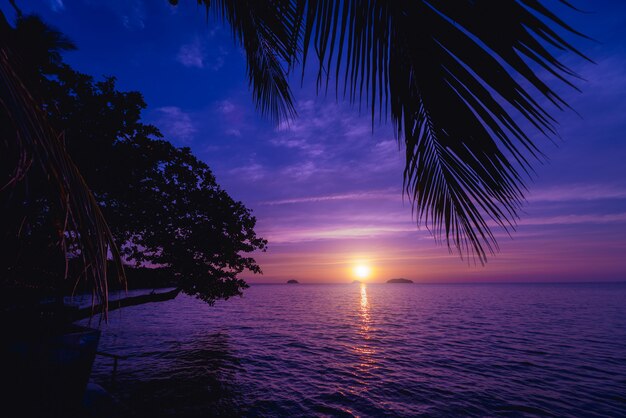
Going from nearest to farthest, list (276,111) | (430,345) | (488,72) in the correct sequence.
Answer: (488,72)
(276,111)
(430,345)

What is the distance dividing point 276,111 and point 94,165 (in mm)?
8033

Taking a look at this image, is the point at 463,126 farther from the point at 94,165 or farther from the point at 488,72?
the point at 94,165

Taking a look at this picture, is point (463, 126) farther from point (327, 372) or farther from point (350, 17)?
point (327, 372)

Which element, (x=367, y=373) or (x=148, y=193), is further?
(x=367, y=373)

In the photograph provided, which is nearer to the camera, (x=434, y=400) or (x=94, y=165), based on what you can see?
(x=94, y=165)

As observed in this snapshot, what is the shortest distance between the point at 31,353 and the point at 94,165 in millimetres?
5893

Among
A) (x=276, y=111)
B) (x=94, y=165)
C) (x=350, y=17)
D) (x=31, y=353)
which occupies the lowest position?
(x=31, y=353)

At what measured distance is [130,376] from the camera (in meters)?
12.5

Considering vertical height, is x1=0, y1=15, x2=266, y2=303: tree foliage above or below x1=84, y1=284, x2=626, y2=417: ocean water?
above

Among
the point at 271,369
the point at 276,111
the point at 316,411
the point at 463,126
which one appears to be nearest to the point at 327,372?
the point at 271,369

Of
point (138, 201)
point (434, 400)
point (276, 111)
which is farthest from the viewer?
point (434, 400)

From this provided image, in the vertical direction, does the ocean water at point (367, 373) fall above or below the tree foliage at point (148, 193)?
below

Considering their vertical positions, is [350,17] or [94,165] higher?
[94,165]

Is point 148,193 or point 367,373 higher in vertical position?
point 148,193
